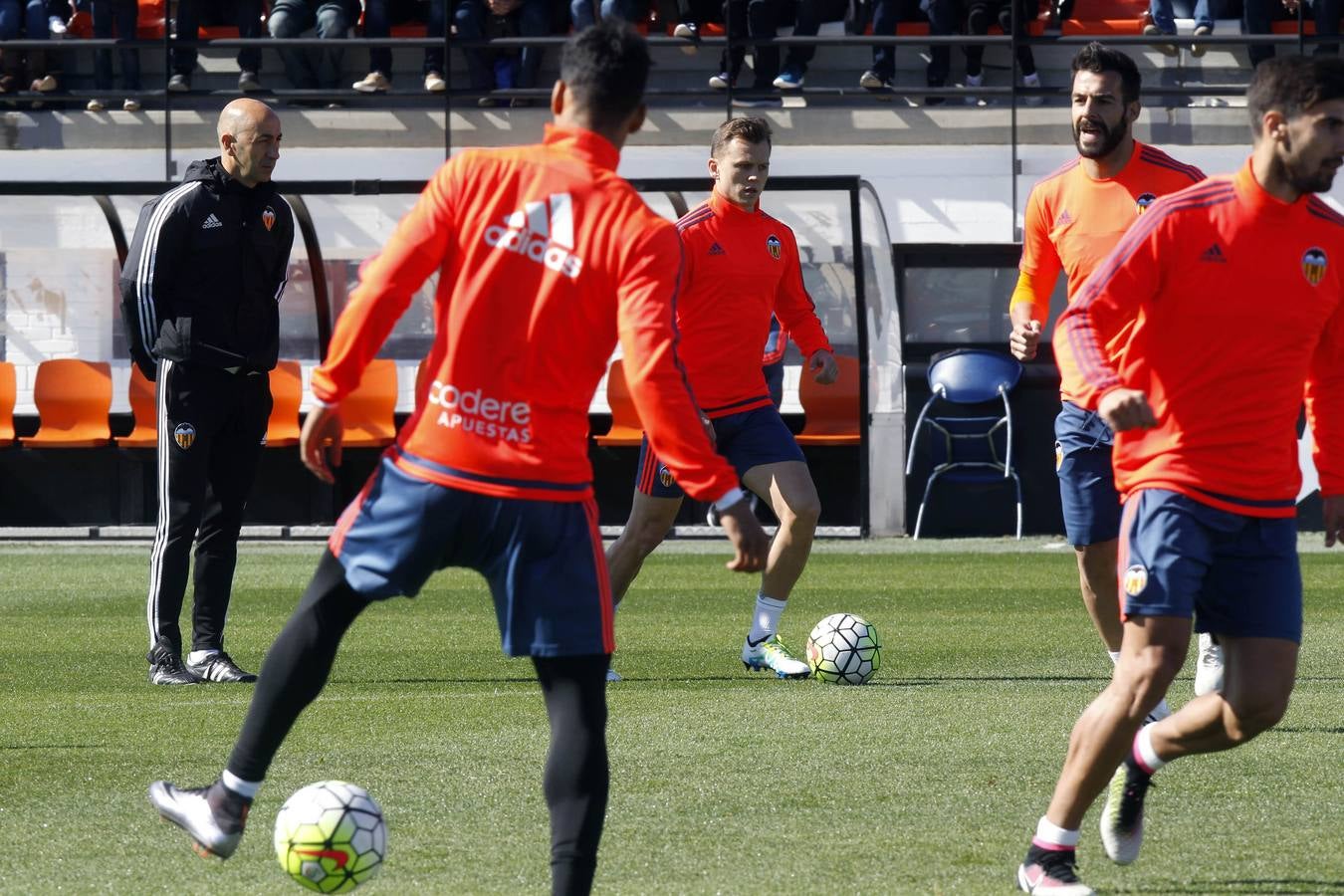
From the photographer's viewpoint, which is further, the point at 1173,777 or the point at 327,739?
the point at 327,739

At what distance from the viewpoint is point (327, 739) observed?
649 centimetres

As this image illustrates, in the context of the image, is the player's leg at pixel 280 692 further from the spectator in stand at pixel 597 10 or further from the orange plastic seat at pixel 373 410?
the spectator in stand at pixel 597 10

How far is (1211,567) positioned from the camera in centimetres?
446

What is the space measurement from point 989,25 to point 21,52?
1014 centimetres

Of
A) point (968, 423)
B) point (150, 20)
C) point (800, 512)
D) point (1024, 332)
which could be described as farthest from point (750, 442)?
point (150, 20)

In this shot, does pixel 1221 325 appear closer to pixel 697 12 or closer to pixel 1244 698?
pixel 1244 698

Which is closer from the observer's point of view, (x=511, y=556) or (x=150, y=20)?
(x=511, y=556)

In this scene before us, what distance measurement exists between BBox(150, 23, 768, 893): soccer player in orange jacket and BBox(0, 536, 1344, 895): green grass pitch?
2.80ft

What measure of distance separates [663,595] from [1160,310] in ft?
23.1

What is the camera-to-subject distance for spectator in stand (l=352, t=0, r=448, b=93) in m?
19.8

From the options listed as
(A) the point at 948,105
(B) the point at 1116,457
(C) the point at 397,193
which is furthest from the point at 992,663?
(A) the point at 948,105

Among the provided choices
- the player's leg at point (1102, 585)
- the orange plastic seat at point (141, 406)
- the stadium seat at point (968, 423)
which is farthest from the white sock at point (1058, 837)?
the orange plastic seat at point (141, 406)

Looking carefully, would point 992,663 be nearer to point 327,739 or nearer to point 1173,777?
point 1173,777

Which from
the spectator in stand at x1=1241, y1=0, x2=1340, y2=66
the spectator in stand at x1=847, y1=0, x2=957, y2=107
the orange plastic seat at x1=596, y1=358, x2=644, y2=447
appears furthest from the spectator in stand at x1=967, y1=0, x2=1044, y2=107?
the orange plastic seat at x1=596, y1=358, x2=644, y2=447
